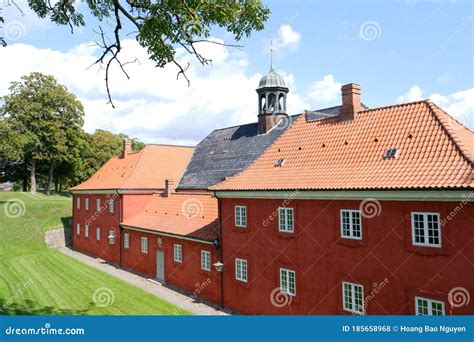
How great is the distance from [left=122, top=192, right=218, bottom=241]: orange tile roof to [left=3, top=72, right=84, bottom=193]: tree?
21.3 metres

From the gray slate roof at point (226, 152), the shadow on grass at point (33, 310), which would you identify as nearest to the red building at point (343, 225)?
the gray slate roof at point (226, 152)

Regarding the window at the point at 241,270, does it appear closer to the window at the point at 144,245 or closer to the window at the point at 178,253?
the window at the point at 178,253

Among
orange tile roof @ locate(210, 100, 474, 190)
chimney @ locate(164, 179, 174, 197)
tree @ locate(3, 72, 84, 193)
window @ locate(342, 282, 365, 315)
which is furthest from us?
tree @ locate(3, 72, 84, 193)

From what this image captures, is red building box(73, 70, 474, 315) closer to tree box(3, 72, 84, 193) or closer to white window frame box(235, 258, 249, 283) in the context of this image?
white window frame box(235, 258, 249, 283)

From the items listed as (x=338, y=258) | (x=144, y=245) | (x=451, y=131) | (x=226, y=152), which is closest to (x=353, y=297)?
(x=338, y=258)

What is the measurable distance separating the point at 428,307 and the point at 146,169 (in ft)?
84.2

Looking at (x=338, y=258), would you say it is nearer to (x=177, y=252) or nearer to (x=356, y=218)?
(x=356, y=218)

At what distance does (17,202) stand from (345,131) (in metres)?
37.0

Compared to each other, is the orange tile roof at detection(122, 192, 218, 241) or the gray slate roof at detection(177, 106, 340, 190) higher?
the gray slate roof at detection(177, 106, 340, 190)

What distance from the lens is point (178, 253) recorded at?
23.2m

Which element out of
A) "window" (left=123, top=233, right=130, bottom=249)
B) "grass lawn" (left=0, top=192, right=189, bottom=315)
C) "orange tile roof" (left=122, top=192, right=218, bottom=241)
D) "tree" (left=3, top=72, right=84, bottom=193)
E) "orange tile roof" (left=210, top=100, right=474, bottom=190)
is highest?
"tree" (left=3, top=72, right=84, bottom=193)

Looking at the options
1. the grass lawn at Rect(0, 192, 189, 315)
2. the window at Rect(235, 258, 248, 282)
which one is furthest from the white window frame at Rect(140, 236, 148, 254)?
the window at Rect(235, 258, 248, 282)

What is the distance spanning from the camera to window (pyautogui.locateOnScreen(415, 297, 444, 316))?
11477 mm

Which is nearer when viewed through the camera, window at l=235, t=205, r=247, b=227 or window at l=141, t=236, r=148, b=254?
window at l=235, t=205, r=247, b=227
